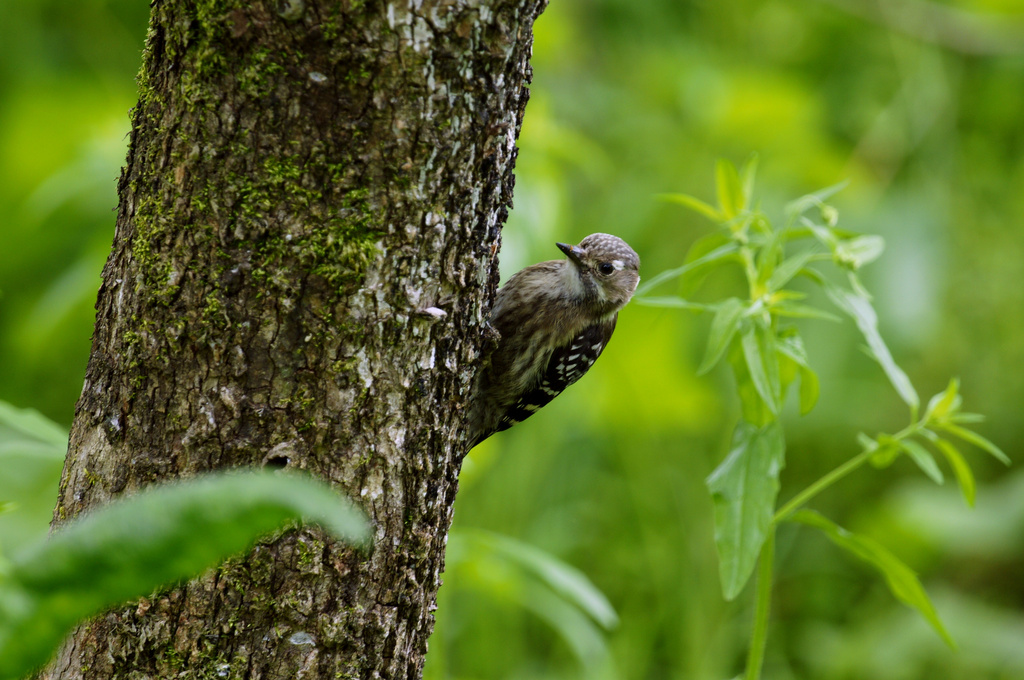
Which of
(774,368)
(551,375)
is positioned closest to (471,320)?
(774,368)

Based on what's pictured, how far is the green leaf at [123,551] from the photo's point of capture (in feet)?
2.39

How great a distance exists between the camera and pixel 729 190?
254cm

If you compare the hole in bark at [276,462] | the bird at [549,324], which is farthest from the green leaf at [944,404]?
the hole in bark at [276,462]

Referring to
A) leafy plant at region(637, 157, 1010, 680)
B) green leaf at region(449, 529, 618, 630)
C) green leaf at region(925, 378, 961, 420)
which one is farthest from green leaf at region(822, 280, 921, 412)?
green leaf at region(449, 529, 618, 630)

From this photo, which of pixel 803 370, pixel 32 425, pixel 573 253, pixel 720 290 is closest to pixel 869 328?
pixel 803 370

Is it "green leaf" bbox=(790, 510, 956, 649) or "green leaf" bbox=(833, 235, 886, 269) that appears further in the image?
Answer: "green leaf" bbox=(833, 235, 886, 269)

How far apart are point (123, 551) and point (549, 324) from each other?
9.38ft

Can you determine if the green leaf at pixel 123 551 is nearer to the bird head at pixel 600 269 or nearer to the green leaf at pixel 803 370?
the green leaf at pixel 803 370

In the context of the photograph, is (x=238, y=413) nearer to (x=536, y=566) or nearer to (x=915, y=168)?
(x=536, y=566)

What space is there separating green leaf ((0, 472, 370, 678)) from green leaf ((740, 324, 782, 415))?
1.39m

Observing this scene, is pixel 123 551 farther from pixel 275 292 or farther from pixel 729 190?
pixel 729 190

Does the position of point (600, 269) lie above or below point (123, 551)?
above

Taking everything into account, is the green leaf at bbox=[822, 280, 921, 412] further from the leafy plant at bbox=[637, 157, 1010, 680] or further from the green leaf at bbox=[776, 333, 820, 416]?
the green leaf at bbox=[776, 333, 820, 416]

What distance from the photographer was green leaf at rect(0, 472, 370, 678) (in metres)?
0.73
